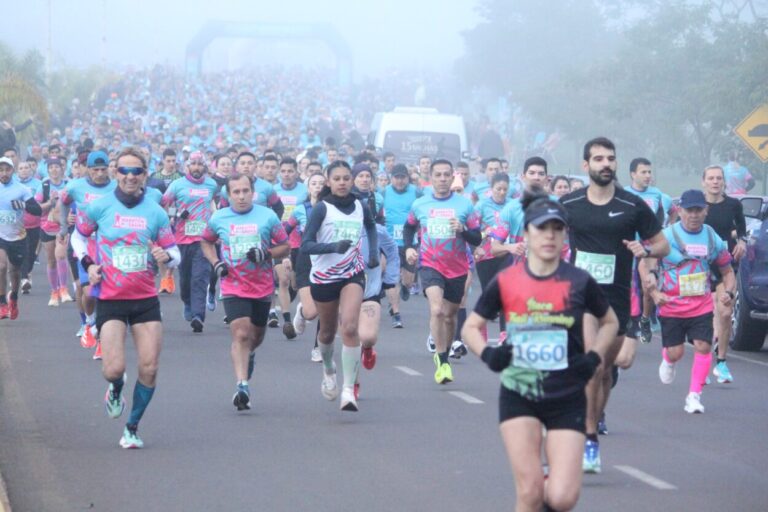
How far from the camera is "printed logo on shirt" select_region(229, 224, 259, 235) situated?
12.2 m

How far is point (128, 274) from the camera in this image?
10.4m

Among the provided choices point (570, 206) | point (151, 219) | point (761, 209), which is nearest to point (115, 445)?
point (151, 219)

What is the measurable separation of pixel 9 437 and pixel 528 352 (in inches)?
195

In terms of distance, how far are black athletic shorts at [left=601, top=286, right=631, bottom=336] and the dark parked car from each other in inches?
267

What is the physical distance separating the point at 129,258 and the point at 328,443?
1.76 meters

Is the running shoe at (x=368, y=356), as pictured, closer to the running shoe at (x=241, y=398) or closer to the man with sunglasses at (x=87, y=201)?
the running shoe at (x=241, y=398)

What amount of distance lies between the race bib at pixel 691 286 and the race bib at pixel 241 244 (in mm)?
3397

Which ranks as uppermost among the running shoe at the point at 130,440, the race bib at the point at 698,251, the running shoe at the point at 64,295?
A: the race bib at the point at 698,251

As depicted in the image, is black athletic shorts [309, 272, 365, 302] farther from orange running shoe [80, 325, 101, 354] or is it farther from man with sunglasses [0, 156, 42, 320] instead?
man with sunglasses [0, 156, 42, 320]

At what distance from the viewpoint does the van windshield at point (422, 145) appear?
3272 centimetres

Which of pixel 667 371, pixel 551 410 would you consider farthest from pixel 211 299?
pixel 551 410

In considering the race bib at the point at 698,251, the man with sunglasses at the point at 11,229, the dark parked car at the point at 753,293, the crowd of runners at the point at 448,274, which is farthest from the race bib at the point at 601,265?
the man with sunglasses at the point at 11,229

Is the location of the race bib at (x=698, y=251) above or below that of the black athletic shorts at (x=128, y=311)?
above

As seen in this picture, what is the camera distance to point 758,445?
1073 cm
